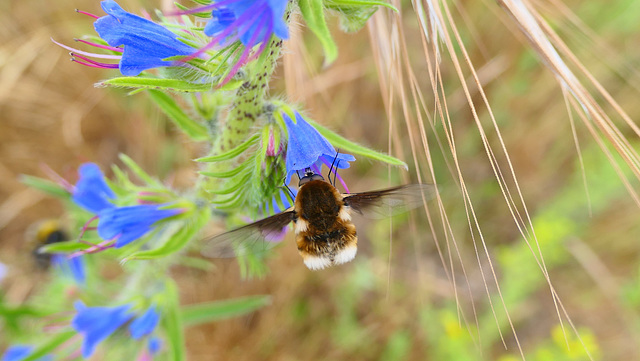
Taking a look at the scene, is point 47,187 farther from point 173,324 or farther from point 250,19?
point 250,19

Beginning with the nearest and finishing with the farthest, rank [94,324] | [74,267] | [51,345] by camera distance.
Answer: [94,324]
[51,345]
[74,267]

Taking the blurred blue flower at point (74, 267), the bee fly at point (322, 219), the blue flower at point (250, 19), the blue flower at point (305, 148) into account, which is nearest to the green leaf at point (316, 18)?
the blue flower at point (250, 19)

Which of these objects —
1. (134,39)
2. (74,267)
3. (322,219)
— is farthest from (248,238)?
(74,267)

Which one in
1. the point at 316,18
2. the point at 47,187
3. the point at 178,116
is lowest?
the point at 47,187

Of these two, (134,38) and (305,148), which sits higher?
(134,38)

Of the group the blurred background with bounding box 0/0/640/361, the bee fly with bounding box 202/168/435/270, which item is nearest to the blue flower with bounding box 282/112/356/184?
the bee fly with bounding box 202/168/435/270

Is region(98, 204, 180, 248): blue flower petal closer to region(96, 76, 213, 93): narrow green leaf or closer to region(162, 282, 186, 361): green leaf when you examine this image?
region(162, 282, 186, 361): green leaf

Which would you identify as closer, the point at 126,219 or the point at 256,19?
the point at 256,19

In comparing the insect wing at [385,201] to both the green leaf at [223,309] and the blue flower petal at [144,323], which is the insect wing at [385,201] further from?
the blue flower petal at [144,323]

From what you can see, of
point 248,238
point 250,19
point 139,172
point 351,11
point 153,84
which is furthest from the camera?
point 139,172
